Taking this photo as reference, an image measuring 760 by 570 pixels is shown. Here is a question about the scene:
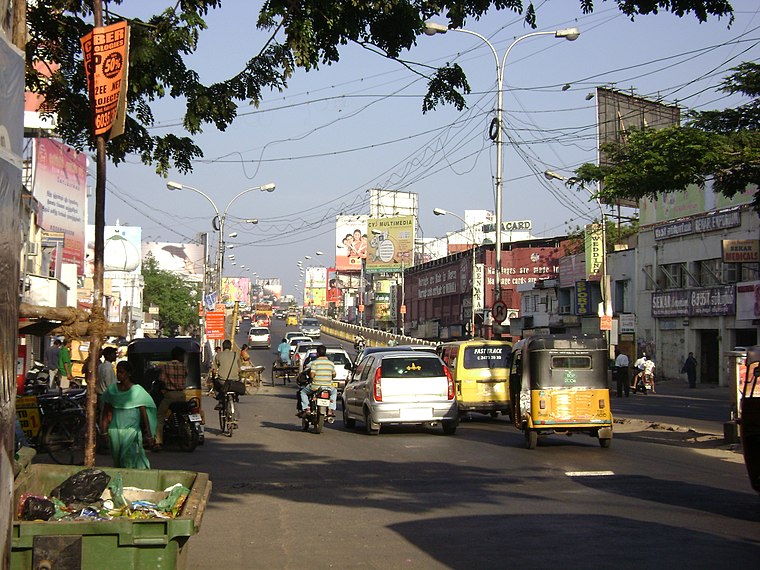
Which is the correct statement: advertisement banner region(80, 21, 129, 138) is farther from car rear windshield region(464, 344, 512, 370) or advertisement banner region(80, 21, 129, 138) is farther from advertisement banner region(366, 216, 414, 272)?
advertisement banner region(366, 216, 414, 272)

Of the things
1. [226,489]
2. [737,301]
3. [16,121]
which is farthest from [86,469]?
[737,301]

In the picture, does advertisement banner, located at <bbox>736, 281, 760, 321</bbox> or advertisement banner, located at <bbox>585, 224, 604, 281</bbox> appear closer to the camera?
advertisement banner, located at <bbox>736, 281, 760, 321</bbox>

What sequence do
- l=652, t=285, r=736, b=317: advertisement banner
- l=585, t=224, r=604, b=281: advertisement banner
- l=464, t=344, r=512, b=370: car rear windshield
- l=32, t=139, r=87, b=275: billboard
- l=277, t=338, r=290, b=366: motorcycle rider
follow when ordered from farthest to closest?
1. l=585, t=224, r=604, b=281: advertisement banner
2. l=32, t=139, r=87, b=275: billboard
3. l=652, t=285, r=736, b=317: advertisement banner
4. l=277, t=338, r=290, b=366: motorcycle rider
5. l=464, t=344, r=512, b=370: car rear windshield

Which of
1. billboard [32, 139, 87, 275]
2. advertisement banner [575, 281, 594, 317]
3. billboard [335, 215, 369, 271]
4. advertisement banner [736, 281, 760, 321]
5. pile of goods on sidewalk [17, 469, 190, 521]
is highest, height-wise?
billboard [335, 215, 369, 271]

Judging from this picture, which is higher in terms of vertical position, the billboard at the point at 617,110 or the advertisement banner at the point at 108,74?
the billboard at the point at 617,110

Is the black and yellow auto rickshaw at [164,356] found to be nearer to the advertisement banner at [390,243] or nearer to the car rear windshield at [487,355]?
the car rear windshield at [487,355]

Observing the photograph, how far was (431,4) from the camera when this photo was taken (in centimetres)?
1030

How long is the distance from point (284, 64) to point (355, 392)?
10.9 metres

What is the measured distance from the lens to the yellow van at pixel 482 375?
23172 millimetres

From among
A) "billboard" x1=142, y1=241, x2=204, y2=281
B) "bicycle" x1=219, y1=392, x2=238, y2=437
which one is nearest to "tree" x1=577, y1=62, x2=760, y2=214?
"bicycle" x1=219, y1=392, x2=238, y2=437

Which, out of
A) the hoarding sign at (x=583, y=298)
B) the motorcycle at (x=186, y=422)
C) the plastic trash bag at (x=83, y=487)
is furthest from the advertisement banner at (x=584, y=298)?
the plastic trash bag at (x=83, y=487)

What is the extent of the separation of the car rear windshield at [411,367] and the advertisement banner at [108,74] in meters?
10.9

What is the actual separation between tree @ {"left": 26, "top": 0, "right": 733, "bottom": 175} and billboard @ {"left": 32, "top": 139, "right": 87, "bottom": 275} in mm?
36155

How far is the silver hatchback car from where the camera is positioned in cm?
2003
